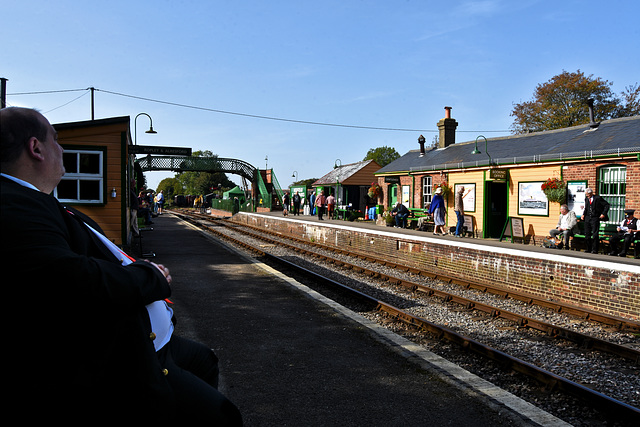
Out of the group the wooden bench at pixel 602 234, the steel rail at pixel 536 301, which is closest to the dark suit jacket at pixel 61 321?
the steel rail at pixel 536 301

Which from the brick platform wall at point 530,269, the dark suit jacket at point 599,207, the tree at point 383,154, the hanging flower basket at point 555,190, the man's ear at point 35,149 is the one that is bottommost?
the brick platform wall at point 530,269

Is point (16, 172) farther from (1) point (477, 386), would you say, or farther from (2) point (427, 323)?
(2) point (427, 323)

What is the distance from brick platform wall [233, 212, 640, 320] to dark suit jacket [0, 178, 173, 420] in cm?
794

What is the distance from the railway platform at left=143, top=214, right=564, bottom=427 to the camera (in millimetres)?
3473

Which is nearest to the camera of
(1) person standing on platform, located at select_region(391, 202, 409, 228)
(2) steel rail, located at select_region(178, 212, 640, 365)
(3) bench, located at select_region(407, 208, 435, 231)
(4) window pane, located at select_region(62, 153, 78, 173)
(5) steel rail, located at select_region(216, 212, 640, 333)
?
(2) steel rail, located at select_region(178, 212, 640, 365)

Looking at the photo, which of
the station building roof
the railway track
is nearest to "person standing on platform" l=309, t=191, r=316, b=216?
the station building roof

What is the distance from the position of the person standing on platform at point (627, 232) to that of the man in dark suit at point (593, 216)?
402 millimetres

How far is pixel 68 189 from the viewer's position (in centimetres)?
1064

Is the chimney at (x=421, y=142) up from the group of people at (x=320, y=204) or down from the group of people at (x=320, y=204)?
up

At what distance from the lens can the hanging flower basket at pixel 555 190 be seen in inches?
525

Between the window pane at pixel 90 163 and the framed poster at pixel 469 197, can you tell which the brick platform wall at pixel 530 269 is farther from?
the window pane at pixel 90 163

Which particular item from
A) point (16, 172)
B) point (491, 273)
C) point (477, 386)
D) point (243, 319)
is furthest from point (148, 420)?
point (491, 273)

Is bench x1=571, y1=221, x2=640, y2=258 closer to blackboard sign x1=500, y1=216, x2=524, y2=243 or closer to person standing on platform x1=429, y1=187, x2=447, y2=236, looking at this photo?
blackboard sign x1=500, y1=216, x2=524, y2=243

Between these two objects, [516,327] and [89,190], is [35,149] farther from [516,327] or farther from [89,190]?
[89,190]
